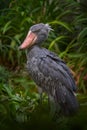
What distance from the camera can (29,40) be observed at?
4.71 meters

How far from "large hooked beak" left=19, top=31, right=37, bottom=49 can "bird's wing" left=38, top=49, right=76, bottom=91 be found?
40 cm

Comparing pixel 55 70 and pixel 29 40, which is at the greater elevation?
pixel 29 40

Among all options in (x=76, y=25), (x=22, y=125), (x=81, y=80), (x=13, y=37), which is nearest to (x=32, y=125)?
(x=22, y=125)

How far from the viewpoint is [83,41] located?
666 centimetres

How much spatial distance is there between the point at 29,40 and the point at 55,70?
2.29 feet

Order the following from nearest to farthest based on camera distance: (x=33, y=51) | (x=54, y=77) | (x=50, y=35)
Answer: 1. (x=54, y=77)
2. (x=33, y=51)
3. (x=50, y=35)

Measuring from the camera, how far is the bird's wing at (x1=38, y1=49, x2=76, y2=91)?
413 cm

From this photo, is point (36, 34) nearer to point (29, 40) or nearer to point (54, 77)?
point (29, 40)

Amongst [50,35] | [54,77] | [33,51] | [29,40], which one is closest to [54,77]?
[54,77]

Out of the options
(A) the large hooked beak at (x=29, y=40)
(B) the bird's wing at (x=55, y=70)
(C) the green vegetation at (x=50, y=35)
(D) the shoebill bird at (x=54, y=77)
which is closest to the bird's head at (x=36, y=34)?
(A) the large hooked beak at (x=29, y=40)

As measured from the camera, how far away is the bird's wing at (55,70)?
4132mm

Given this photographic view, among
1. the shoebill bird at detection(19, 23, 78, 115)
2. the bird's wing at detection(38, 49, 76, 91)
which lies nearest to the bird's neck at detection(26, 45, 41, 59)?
the shoebill bird at detection(19, 23, 78, 115)

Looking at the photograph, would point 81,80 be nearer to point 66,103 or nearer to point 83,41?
point 83,41

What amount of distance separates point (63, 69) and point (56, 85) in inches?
7.8
